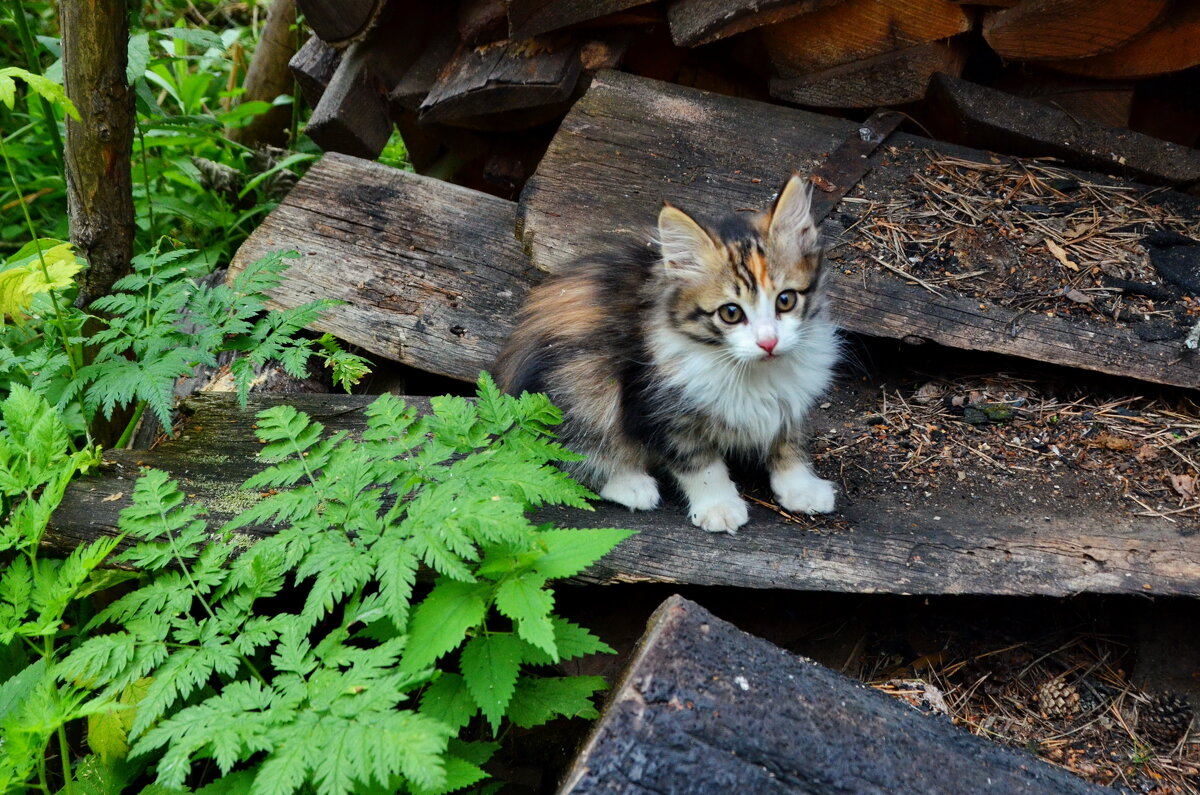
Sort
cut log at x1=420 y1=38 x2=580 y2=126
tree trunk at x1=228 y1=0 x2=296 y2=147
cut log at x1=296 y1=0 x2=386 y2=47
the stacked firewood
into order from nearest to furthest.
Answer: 1. the stacked firewood
2. cut log at x1=420 y1=38 x2=580 y2=126
3. cut log at x1=296 y1=0 x2=386 y2=47
4. tree trunk at x1=228 y1=0 x2=296 y2=147

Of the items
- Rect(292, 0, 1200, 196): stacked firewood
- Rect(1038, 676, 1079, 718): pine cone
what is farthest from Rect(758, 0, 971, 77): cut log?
Rect(1038, 676, 1079, 718): pine cone

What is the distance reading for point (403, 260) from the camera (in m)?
4.02

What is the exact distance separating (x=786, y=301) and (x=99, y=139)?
7.81ft

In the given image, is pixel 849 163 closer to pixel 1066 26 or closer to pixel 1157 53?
pixel 1066 26

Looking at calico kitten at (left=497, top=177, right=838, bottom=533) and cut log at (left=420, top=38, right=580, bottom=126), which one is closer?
calico kitten at (left=497, top=177, right=838, bottom=533)

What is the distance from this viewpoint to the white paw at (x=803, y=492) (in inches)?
119

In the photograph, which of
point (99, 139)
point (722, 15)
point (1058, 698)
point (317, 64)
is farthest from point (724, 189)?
point (317, 64)

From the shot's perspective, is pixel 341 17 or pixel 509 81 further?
pixel 341 17

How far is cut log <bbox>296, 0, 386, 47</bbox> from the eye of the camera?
14.8 feet

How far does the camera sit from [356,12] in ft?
14.9

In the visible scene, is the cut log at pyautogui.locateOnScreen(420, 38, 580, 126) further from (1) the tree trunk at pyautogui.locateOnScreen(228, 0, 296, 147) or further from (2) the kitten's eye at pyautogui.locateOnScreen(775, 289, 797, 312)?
(1) the tree trunk at pyautogui.locateOnScreen(228, 0, 296, 147)

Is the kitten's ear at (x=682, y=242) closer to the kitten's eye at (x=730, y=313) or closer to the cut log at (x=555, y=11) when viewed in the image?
the kitten's eye at (x=730, y=313)

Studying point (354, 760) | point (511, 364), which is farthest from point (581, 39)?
point (354, 760)

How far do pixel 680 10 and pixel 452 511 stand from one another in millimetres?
2685
